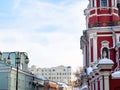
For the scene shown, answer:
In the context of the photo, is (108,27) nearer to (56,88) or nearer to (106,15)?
(106,15)

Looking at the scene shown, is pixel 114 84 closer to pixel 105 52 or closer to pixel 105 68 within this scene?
pixel 105 68

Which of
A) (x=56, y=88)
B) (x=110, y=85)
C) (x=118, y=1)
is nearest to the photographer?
(x=110, y=85)

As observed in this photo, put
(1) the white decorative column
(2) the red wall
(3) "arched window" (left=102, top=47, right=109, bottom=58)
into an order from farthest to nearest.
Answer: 1. (3) "arched window" (left=102, top=47, right=109, bottom=58)
2. (2) the red wall
3. (1) the white decorative column

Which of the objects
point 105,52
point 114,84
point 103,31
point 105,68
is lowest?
point 114,84

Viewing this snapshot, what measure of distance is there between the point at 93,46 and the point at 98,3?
6528 mm

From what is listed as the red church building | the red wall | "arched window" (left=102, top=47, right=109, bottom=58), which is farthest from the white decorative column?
"arched window" (left=102, top=47, right=109, bottom=58)

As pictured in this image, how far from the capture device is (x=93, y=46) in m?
57.9

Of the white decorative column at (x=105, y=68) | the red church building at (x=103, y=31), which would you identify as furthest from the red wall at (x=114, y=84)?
the red church building at (x=103, y=31)

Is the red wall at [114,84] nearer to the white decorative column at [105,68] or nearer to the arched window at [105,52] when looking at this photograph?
the white decorative column at [105,68]

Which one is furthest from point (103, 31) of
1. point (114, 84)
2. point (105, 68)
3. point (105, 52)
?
point (105, 68)

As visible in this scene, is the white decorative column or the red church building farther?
the red church building

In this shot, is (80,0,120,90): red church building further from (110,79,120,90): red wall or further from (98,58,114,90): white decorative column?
(98,58,114,90): white decorative column

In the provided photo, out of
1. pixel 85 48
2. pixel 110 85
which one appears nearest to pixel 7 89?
pixel 85 48

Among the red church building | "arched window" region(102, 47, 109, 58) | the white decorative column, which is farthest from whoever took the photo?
the red church building
